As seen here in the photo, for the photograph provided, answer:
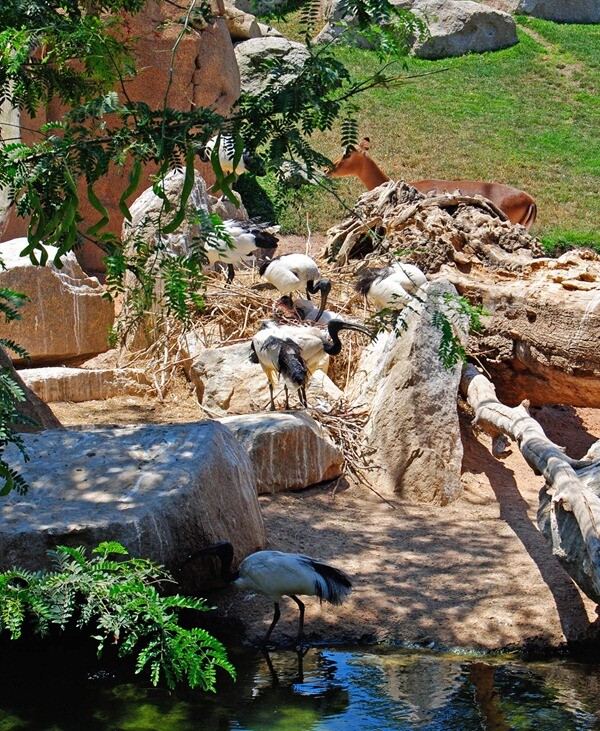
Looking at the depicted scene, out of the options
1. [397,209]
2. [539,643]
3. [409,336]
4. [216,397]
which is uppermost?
[397,209]

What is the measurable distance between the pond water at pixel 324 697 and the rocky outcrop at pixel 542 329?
316 centimetres

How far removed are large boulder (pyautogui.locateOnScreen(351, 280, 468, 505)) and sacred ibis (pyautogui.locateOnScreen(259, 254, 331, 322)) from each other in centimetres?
163

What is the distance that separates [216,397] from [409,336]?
1743mm

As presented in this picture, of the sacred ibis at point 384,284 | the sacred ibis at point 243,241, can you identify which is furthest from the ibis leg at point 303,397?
the sacred ibis at point 243,241

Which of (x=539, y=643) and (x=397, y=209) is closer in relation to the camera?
(x=539, y=643)

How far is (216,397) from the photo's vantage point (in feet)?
26.5

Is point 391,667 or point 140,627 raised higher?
point 140,627

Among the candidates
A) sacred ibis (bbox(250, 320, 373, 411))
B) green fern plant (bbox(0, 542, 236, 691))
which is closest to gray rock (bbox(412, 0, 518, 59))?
sacred ibis (bbox(250, 320, 373, 411))

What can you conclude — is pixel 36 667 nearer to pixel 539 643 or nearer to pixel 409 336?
pixel 539 643

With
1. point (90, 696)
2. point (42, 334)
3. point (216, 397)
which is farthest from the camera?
point (42, 334)

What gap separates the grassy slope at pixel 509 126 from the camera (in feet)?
54.1

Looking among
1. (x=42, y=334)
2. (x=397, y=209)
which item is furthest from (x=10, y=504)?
(x=397, y=209)

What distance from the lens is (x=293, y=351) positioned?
709 cm

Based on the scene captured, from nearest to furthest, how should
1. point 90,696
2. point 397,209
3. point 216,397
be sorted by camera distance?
1. point 90,696
2. point 216,397
3. point 397,209
